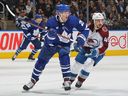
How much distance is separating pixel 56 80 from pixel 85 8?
7.15m

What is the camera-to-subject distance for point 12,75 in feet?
31.1

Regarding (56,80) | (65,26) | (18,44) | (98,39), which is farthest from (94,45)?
(18,44)

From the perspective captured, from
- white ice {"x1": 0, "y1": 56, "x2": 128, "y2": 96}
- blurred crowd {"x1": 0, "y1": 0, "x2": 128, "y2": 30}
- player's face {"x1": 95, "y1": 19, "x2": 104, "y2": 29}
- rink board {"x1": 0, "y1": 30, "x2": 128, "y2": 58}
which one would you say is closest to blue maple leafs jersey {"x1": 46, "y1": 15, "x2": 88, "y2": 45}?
player's face {"x1": 95, "y1": 19, "x2": 104, "y2": 29}

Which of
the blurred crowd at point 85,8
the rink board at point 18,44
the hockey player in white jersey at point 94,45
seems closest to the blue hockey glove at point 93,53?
the hockey player in white jersey at point 94,45

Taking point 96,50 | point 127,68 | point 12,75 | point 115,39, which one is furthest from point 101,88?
point 115,39

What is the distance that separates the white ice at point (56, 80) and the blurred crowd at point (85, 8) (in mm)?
2692

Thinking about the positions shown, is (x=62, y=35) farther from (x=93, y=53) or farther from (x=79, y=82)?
(x=79, y=82)

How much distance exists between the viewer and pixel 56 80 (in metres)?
8.62

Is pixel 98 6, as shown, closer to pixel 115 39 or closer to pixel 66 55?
pixel 115 39

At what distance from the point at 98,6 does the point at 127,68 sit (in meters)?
5.22

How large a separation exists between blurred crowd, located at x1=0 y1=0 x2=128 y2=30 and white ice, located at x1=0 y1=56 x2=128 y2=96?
2.69 m

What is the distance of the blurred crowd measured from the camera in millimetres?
14688

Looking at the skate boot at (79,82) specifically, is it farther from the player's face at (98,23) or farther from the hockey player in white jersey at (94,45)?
the player's face at (98,23)

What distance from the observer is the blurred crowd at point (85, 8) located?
14.7 m
